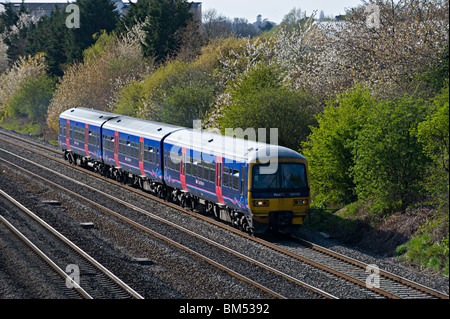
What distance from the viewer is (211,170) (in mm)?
22375

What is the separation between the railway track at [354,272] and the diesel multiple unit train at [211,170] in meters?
1.17

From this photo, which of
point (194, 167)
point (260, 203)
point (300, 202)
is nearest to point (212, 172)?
point (194, 167)

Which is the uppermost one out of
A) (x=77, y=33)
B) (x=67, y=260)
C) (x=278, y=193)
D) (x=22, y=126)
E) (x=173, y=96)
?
(x=77, y=33)

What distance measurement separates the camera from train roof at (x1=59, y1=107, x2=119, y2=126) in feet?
111

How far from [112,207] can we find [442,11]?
1755 cm

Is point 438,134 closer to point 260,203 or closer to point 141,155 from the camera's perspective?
point 260,203

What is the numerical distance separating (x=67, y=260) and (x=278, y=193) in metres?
6.86

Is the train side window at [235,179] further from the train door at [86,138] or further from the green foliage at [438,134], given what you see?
the train door at [86,138]

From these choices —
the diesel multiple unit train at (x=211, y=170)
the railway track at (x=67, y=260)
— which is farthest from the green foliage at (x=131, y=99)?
the railway track at (x=67, y=260)

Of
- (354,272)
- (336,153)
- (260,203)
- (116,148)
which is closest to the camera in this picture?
(354,272)

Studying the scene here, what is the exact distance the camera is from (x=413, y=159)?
20.7m

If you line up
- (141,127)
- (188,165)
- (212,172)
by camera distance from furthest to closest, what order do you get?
(141,127)
(188,165)
(212,172)

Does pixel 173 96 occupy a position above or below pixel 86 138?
above

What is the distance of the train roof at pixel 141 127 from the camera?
27.3 m
